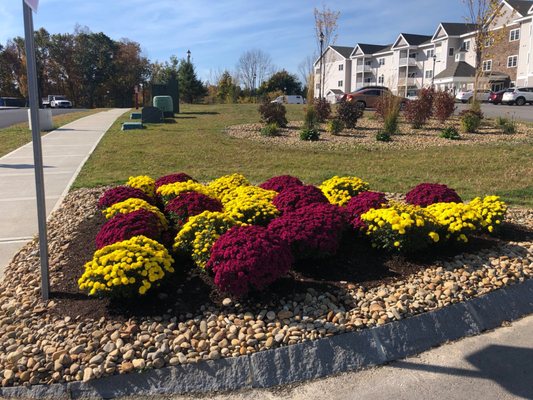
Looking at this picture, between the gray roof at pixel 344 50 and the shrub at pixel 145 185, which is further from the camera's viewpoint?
the gray roof at pixel 344 50

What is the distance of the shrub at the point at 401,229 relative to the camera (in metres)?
3.96

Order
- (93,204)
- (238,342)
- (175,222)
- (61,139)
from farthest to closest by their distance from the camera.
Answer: (61,139) → (93,204) → (175,222) → (238,342)

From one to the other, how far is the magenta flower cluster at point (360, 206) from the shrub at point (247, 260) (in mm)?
1108

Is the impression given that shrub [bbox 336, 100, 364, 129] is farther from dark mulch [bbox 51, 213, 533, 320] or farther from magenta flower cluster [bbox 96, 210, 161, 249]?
magenta flower cluster [bbox 96, 210, 161, 249]

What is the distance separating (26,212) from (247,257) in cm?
427

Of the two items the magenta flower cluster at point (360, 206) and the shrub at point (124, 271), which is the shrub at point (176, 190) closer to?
the magenta flower cluster at point (360, 206)

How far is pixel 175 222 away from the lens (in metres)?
4.75

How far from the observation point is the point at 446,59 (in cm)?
5719

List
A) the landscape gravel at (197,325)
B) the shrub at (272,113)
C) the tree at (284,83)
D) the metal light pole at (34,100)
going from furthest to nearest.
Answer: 1. the tree at (284,83)
2. the shrub at (272,113)
3. the metal light pole at (34,100)
4. the landscape gravel at (197,325)

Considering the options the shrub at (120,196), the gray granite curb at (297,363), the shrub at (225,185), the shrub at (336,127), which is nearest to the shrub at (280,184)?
the shrub at (225,185)

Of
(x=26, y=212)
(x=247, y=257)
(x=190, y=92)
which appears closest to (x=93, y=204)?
(x=26, y=212)

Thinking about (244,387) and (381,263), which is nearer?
(244,387)

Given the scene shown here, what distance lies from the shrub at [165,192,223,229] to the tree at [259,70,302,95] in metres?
54.3

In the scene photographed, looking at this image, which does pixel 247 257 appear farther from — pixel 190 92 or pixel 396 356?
pixel 190 92
